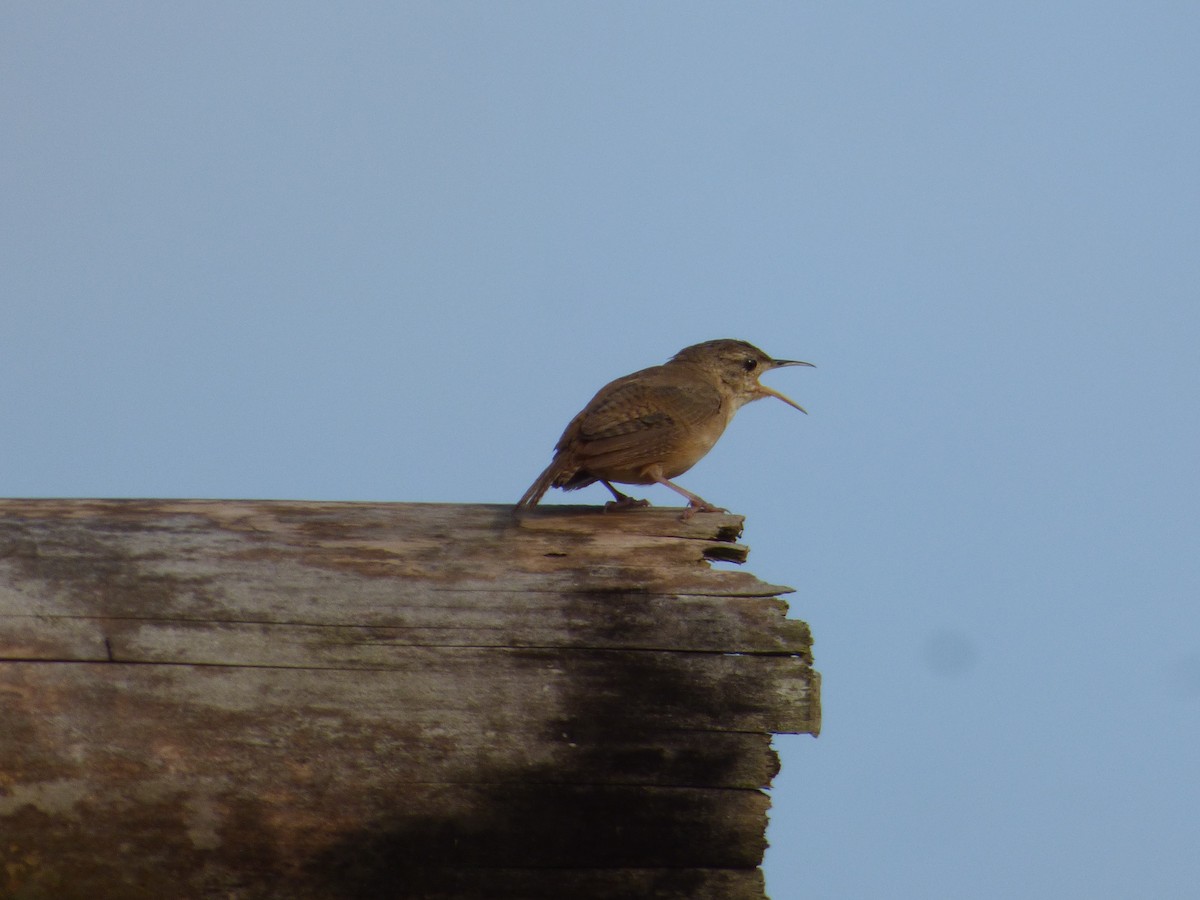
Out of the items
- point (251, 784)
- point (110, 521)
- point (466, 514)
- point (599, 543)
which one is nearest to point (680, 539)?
point (599, 543)

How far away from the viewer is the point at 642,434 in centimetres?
534

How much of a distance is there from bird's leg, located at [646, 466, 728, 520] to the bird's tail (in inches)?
19.0

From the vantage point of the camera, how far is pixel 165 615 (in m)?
3.68

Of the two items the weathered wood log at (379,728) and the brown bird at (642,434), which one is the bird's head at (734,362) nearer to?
the brown bird at (642,434)

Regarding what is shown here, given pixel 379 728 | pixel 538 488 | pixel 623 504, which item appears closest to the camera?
pixel 379 728

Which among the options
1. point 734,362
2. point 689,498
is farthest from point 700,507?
point 734,362

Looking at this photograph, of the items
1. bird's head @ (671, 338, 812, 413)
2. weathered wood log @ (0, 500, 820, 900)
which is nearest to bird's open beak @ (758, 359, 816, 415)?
bird's head @ (671, 338, 812, 413)

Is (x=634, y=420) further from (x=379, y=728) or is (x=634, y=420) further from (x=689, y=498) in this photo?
(x=379, y=728)

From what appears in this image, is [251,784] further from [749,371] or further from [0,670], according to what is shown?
[749,371]

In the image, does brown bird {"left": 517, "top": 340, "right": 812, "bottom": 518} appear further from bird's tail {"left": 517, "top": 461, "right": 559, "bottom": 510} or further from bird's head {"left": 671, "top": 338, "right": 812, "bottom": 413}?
bird's head {"left": 671, "top": 338, "right": 812, "bottom": 413}

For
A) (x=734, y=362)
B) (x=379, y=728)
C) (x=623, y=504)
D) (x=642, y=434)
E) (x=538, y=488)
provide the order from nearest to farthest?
(x=379, y=728) → (x=538, y=488) → (x=623, y=504) → (x=642, y=434) → (x=734, y=362)

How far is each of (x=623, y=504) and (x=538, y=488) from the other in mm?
400

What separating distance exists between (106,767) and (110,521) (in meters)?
0.77

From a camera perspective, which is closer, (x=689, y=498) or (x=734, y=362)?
(x=689, y=498)
